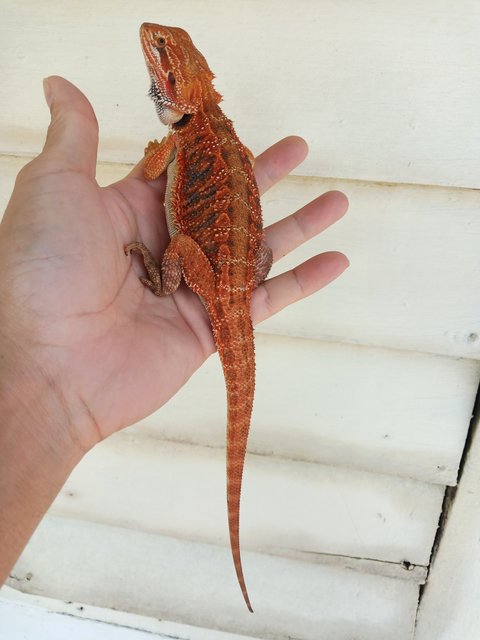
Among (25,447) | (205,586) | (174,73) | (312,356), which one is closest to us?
(25,447)

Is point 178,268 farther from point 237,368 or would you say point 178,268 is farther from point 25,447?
point 25,447

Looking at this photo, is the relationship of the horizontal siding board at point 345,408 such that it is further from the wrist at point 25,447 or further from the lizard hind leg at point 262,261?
the wrist at point 25,447

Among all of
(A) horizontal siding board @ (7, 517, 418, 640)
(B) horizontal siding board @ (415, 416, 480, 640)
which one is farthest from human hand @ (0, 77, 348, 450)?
(A) horizontal siding board @ (7, 517, 418, 640)

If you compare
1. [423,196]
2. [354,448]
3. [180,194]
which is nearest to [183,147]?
[180,194]

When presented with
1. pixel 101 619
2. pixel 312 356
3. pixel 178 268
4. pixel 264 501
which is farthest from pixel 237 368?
pixel 101 619

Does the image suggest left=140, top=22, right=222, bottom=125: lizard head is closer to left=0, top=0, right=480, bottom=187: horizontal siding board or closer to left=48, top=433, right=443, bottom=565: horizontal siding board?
left=0, top=0, right=480, bottom=187: horizontal siding board

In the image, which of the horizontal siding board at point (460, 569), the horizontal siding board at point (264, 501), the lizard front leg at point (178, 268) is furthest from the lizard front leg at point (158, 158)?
the horizontal siding board at point (460, 569)

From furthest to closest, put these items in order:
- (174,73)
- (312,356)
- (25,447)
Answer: (312,356) < (174,73) < (25,447)

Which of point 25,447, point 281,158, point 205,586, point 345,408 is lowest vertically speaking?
point 25,447
